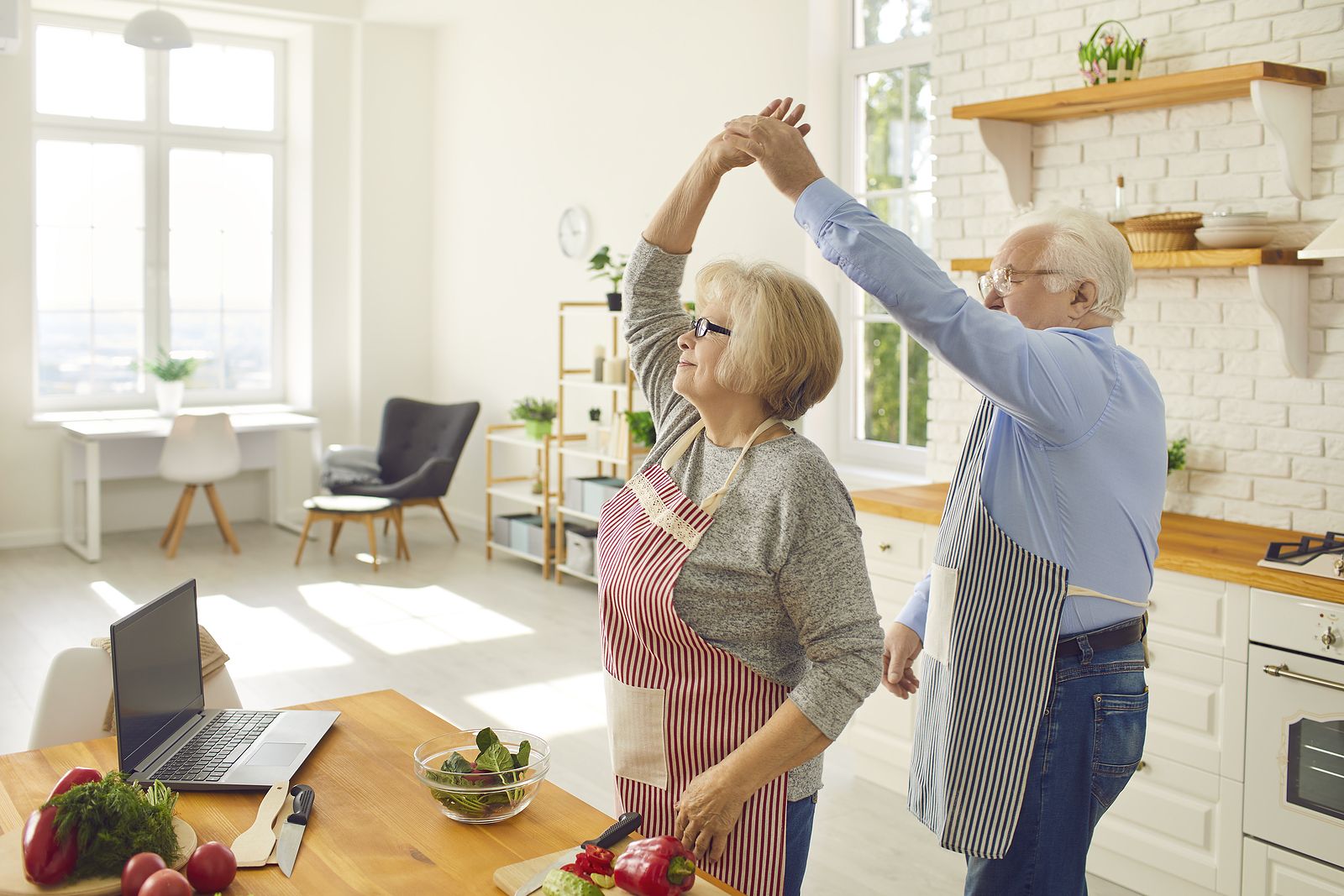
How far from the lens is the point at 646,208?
6.36 meters

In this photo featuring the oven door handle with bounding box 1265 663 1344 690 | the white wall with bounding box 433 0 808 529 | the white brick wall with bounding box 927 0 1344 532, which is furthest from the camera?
the white wall with bounding box 433 0 808 529

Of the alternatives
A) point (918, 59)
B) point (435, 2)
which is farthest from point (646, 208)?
point (435, 2)

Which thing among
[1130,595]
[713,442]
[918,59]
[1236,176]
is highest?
[918,59]

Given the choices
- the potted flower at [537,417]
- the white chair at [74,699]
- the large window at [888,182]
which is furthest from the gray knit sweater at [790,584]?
the potted flower at [537,417]

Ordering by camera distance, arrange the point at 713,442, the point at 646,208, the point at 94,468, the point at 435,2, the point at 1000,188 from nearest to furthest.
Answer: the point at 713,442
the point at 1000,188
the point at 646,208
the point at 94,468
the point at 435,2

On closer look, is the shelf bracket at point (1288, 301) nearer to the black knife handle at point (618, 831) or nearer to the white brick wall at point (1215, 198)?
the white brick wall at point (1215, 198)

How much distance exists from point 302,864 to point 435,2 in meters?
7.12

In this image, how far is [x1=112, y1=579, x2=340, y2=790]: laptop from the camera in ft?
5.47

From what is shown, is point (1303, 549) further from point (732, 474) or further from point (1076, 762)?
point (732, 474)

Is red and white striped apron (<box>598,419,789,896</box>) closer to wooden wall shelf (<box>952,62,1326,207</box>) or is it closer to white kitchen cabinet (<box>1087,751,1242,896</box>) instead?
white kitchen cabinet (<box>1087,751,1242,896</box>)

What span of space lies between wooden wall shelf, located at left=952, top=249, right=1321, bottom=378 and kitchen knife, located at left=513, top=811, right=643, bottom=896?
232 centimetres

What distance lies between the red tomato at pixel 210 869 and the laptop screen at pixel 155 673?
0.31 metres

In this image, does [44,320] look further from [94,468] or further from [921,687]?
[921,687]

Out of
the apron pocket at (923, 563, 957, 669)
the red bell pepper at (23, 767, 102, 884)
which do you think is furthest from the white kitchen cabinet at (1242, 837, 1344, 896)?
the red bell pepper at (23, 767, 102, 884)
